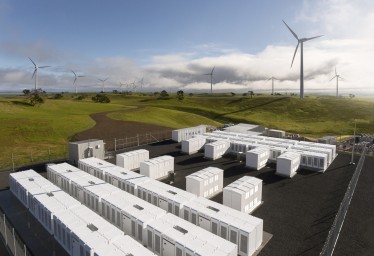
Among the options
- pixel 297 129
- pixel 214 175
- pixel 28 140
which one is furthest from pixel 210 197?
pixel 297 129

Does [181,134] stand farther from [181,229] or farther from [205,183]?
[181,229]

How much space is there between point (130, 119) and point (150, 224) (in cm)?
9378

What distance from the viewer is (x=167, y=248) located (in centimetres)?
2342

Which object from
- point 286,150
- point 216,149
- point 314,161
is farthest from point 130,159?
point 314,161

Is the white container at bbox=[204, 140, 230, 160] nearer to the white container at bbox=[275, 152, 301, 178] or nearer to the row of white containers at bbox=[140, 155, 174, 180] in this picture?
the row of white containers at bbox=[140, 155, 174, 180]

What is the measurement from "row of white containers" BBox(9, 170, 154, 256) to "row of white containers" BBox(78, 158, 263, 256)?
7976 millimetres

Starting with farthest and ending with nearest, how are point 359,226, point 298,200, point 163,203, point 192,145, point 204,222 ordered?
point 192,145 → point 298,200 → point 163,203 → point 359,226 → point 204,222

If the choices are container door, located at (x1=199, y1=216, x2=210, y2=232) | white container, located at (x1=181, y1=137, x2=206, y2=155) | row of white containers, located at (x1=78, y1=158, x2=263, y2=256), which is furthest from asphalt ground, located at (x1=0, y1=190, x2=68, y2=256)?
white container, located at (x1=181, y1=137, x2=206, y2=155)

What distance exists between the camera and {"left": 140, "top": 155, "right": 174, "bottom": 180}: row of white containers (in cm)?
4522

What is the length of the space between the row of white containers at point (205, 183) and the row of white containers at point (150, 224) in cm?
991

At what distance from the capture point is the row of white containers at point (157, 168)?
4522cm

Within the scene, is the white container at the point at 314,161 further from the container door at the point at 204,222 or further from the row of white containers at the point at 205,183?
the container door at the point at 204,222

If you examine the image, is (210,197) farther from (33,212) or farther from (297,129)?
(297,129)

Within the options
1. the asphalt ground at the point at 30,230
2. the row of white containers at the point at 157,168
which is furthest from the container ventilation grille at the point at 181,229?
the row of white containers at the point at 157,168
